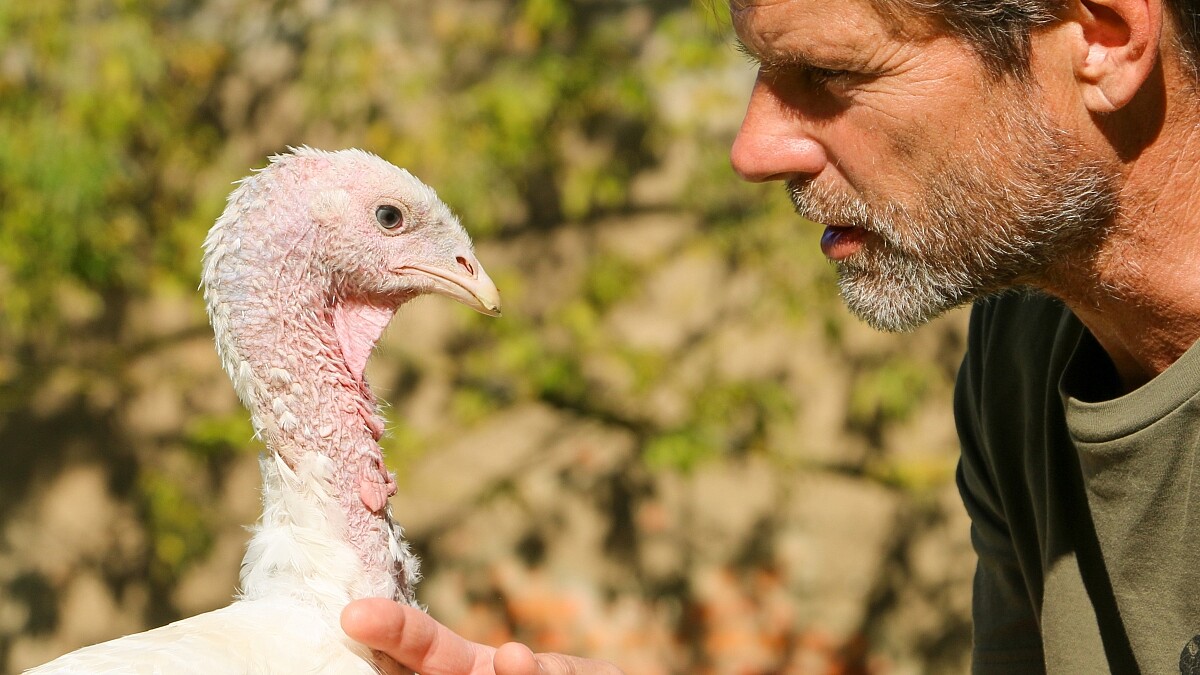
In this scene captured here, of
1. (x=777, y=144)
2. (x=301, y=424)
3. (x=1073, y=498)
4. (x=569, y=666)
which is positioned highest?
(x=777, y=144)

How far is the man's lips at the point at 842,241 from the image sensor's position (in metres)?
1.92

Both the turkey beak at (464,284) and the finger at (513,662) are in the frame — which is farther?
the turkey beak at (464,284)

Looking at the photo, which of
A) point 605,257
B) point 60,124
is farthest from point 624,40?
point 60,124

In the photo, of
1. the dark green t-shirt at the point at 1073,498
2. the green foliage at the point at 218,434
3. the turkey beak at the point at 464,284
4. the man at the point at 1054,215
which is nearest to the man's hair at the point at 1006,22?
the man at the point at 1054,215

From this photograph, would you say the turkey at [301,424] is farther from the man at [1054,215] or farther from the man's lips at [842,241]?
the man's lips at [842,241]

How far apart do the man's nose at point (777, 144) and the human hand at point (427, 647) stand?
852 mm

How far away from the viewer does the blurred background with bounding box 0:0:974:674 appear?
13.8 feet

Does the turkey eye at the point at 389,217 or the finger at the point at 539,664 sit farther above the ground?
the turkey eye at the point at 389,217

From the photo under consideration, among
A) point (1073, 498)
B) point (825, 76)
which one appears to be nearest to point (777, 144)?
point (825, 76)

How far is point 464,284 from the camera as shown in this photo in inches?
87.6

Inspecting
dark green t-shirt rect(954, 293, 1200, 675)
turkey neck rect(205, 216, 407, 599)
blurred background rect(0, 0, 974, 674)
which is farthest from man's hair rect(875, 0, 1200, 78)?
blurred background rect(0, 0, 974, 674)

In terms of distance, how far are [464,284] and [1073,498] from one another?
1170 mm

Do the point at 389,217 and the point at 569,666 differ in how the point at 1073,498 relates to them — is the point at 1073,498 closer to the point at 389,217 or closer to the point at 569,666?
the point at 569,666

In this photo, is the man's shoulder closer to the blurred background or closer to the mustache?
the mustache
